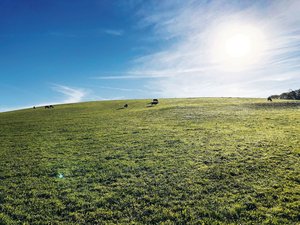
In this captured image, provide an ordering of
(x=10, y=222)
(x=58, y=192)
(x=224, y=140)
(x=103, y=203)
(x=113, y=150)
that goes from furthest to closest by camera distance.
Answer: (x=224, y=140) < (x=113, y=150) < (x=58, y=192) < (x=103, y=203) < (x=10, y=222)

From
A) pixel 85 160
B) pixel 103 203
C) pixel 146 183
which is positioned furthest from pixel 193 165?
pixel 85 160

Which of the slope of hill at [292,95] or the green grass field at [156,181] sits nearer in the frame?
the green grass field at [156,181]

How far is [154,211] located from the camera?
12.6m

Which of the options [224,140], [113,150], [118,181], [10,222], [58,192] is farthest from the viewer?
[224,140]

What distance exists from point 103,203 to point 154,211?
10.4 feet

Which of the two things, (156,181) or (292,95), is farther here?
(292,95)

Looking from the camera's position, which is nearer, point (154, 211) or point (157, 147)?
point (154, 211)

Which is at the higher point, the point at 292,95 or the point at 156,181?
the point at 292,95

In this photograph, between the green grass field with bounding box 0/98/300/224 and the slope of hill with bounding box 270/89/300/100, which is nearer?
the green grass field with bounding box 0/98/300/224

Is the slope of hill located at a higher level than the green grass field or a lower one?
higher

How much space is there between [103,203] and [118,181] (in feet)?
10.2

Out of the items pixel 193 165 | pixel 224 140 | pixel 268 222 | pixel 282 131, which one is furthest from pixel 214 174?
pixel 282 131

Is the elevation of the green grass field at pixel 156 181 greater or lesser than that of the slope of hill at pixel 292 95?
lesser

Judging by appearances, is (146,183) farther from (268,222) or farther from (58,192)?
(268,222)
